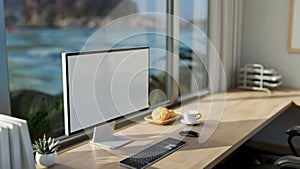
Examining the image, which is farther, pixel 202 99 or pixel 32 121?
pixel 202 99

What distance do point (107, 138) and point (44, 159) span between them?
45 cm

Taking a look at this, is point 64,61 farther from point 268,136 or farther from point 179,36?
point 268,136

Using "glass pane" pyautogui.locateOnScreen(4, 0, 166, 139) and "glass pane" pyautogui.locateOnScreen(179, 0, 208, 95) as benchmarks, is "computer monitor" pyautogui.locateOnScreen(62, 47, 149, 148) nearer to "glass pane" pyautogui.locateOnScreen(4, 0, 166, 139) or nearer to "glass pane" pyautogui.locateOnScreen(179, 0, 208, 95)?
"glass pane" pyautogui.locateOnScreen(4, 0, 166, 139)

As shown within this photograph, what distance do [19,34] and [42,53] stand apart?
0.53 ft

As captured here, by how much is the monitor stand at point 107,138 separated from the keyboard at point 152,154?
6.4 inches

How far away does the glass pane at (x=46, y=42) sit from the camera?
1.69 metres

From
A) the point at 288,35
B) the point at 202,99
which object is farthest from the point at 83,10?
the point at 288,35

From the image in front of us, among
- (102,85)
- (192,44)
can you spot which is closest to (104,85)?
(102,85)

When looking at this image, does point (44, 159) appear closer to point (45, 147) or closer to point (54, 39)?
point (45, 147)

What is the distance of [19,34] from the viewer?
1691mm

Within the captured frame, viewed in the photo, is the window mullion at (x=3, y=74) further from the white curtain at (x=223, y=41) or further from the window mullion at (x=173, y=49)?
the white curtain at (x=223, y=41)

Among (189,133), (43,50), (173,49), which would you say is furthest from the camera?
(173,49)

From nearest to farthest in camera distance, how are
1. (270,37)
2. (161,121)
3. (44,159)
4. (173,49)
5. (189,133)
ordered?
(44,159) → (189,133) → (161,121) → (173,49) → (270,37)

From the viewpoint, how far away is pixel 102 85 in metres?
1.70
